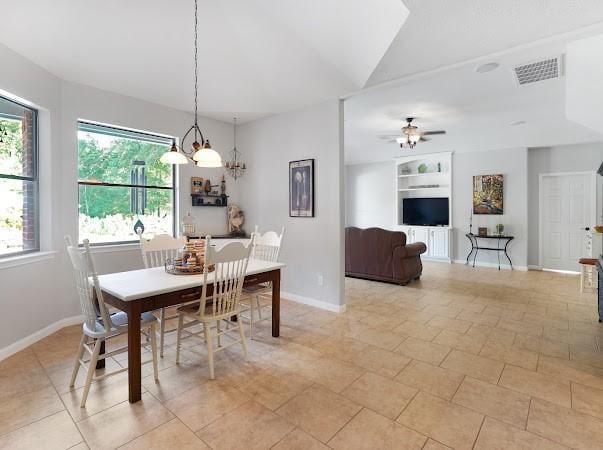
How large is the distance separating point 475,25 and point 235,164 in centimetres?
351

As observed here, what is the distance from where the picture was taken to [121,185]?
4.00 m

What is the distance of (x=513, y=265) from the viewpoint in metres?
6.97

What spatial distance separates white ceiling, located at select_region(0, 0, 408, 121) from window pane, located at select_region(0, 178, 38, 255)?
124 cm

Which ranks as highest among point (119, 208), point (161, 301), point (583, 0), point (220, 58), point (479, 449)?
point (220, 58)

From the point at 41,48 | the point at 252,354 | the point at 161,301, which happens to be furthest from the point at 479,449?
the point at 41,48

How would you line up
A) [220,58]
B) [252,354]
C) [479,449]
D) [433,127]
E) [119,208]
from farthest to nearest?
[433,127], [119,208], [220,58], [252,354], [479,449]

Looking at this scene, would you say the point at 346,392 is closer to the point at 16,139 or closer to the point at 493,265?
the point at 16,139

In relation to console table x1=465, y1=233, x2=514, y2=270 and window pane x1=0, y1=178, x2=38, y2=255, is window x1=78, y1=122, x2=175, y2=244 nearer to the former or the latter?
window pane x1=0, y1=178, x2=38, y2=255

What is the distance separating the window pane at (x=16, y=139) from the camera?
293cm

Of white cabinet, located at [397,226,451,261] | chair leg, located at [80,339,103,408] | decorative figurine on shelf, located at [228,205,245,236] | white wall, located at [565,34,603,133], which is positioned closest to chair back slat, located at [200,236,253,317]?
chair leg, located at [80,339,103,408]

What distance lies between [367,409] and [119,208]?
3.63 metres

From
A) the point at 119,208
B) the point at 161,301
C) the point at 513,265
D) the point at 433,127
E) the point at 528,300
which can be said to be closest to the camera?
the point at 161,301

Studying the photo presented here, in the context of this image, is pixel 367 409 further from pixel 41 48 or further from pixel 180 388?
pixel 41 48

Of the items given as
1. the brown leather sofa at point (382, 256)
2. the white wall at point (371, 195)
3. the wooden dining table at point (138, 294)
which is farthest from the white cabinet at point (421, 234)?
the wooden dining table at point (138, 294)
